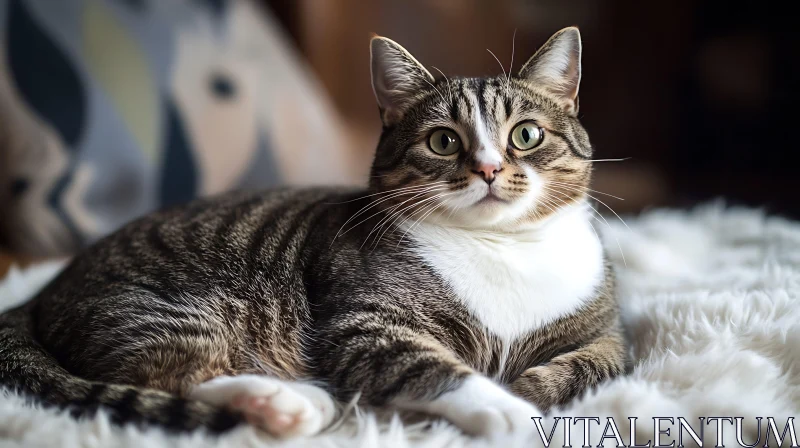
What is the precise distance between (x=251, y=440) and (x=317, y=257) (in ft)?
1.59

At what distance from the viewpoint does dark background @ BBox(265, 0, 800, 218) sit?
3285 millimetres

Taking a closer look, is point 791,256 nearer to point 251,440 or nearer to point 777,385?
point 777,385

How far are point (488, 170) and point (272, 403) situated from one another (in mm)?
592

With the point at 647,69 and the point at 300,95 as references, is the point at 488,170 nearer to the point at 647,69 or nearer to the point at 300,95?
the point at 300,95

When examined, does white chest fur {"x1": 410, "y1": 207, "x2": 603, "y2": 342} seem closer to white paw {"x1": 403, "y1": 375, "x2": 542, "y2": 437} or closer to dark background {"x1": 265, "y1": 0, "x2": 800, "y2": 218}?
white paw {"x1": 403, "y1": 375, "x2": 542, "y2": 437}

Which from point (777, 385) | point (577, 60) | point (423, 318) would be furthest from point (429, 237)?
point (777, 385)

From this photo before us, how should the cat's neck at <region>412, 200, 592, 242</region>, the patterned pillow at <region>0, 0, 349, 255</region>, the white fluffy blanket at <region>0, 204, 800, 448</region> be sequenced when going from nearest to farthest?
1. the white fluffy blanket at <region>0, 204, 800, 448</region>
2. the cat's neck at <region>412, 200, 592, 242</region>
3. the patterned pillow at <region>0, 0, 349, 255</region>

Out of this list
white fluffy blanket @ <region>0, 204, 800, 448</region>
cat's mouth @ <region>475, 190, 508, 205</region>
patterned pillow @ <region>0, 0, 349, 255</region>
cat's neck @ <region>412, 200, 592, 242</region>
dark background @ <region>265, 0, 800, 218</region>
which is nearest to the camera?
white fluffy blanket @ <region>0, 204, 800, 448</region>

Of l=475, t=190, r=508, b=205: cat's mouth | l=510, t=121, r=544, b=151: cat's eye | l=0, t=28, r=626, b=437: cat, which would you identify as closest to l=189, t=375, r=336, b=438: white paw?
l=0, t=28, r=626, b=437: cat

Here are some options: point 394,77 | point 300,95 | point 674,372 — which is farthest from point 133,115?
point 674,372

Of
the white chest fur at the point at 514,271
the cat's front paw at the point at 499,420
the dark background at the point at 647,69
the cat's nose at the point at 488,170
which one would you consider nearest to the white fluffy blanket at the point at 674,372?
the cat's front paw at the point at 499,420

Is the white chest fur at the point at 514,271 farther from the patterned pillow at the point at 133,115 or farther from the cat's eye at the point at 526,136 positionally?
the patterned pillow at the point at 133,115

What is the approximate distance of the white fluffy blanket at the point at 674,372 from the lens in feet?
3.13

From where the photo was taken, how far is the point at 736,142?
359 centimetres
